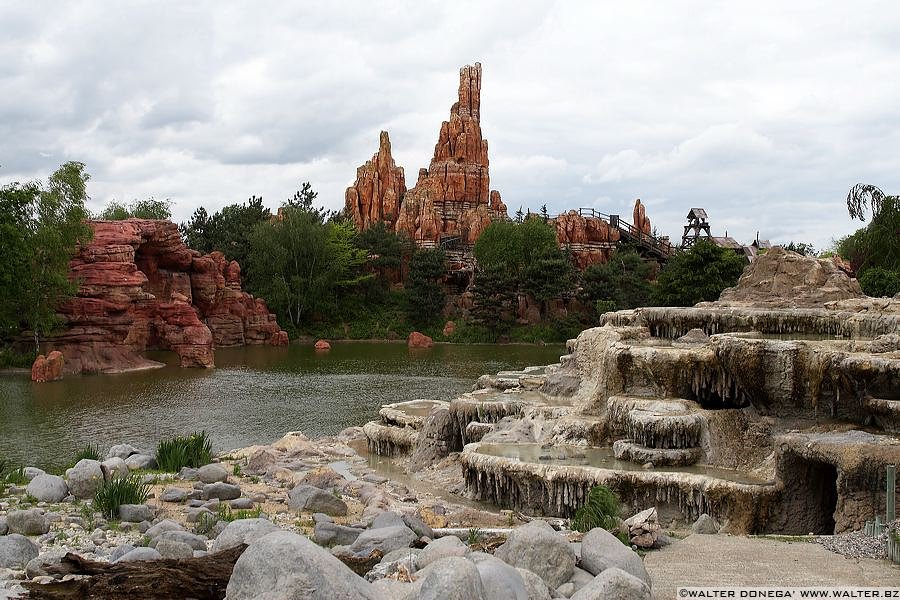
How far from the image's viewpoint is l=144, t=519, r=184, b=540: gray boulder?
7883 millimetres

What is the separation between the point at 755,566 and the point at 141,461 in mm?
Answer: 9730

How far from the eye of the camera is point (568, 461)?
12305 mm

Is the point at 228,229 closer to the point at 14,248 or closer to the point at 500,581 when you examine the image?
the point at 14,248

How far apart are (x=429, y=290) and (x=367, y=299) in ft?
19.1

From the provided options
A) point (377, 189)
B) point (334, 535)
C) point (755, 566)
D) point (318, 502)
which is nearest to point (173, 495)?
point (318, 502)

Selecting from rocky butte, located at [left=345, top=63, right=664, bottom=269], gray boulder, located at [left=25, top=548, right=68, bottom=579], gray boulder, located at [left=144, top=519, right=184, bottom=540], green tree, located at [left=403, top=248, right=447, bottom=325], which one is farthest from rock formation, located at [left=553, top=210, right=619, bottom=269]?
gray boulder, located at [left=25, top=548, right=68, bottom=579]

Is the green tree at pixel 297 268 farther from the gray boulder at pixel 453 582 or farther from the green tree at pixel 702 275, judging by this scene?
the gray boulder at pixel 453 582

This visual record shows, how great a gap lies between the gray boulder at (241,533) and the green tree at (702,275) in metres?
28.3

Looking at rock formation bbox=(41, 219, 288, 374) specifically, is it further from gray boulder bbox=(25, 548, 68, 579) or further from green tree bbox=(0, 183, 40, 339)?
gray boulder bbox=(25, 548, 68, 579)

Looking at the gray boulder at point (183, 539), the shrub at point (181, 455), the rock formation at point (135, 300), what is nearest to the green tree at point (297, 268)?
the rock formation at point (135, 300)

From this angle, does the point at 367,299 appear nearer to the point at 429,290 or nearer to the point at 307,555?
the point at 429,290

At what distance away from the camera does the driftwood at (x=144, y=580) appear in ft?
19.4

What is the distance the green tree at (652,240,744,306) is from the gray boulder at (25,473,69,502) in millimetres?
27520

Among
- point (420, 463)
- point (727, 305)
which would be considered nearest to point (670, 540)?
point (420, 463)
